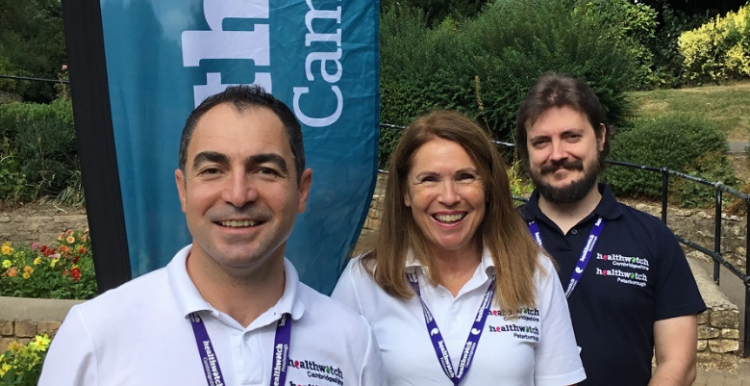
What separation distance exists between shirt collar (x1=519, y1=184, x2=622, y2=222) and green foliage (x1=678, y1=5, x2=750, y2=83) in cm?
1470

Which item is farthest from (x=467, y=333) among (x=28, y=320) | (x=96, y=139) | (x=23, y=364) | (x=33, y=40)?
(x=33, y=40)

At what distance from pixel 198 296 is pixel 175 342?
11 centimetres

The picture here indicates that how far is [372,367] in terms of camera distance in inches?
75.1

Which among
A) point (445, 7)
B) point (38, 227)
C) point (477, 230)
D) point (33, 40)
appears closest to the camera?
point (477, 230)

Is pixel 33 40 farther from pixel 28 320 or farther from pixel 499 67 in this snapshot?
pixel 28 320

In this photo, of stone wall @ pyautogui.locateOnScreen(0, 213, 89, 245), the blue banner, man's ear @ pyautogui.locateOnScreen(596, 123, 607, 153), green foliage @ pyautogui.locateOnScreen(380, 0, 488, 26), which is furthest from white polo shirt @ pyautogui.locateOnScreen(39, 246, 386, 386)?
green foliage @ pyautogui.locateOnScreen(380, 0, 488, 26)

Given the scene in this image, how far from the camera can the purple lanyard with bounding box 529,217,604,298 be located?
2.60 metres

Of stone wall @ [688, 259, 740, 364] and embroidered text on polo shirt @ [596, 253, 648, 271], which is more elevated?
embroidered text on polo shirt @ [596, 253, 648, 271]

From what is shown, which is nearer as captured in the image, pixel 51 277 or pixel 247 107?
pixel 247 107

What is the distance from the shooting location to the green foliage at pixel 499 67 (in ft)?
31.9

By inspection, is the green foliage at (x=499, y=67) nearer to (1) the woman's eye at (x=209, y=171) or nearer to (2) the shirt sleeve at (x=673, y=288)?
(2) the shirt sleeve at (x=673, y=288)

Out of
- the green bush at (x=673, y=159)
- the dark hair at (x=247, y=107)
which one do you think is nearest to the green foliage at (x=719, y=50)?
the green bush at (x=673, y=159)

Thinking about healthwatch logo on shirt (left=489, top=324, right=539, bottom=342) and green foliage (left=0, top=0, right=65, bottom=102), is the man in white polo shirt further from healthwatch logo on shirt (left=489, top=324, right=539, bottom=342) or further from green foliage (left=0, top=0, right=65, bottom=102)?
green foliage (left=0, top=0, right=65, bottom=102)

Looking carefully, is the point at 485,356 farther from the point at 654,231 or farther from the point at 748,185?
the point at 748,185
